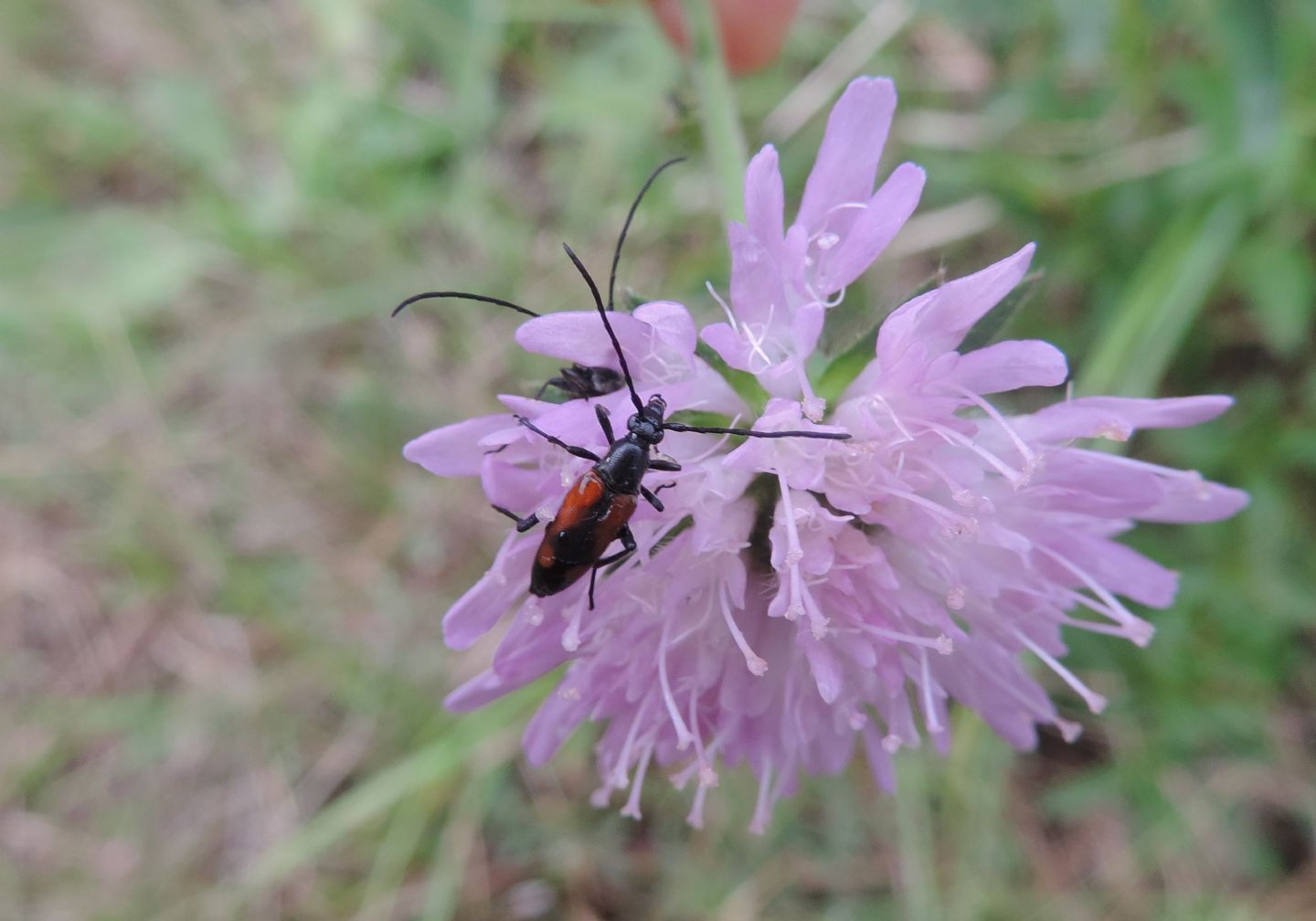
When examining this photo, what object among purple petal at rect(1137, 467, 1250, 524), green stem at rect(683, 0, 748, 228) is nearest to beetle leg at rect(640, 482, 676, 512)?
green stem at rect(683, 0, 748, 228)

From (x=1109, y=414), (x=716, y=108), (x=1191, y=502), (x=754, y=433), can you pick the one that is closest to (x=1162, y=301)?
(x=1191, y=502)

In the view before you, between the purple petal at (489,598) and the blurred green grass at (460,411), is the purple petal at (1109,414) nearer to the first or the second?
the purple petal at (489,598)

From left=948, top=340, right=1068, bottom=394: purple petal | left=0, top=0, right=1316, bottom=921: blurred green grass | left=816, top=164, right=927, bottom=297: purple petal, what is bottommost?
left=0, top=0, right=1316, bottom=921: blurred green grass

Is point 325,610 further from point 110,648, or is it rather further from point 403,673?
point 110,648

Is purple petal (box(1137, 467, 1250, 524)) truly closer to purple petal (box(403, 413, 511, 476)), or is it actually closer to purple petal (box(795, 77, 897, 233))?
purple petal (box(795, 77, 897, 233))

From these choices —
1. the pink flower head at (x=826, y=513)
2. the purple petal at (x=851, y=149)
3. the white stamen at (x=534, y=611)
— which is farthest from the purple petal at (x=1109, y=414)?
the white stamen at (x=534, y=611)

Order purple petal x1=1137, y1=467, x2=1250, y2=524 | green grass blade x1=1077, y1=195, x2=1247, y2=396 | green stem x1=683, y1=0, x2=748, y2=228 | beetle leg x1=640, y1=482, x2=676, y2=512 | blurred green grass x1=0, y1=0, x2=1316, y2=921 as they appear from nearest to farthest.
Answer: beetle leg x1=640, y1=482, x2=676, y2=512, purple petal x1=1137, y1=467, x2=1250, y2=524, green stem x1=683, y1=0, x2=748, y2=228, green grass blade x1=1077, y1=195, x2=1247, y2=396, blurred green grass x1=0, y1=0, x2=1316, y2=921
